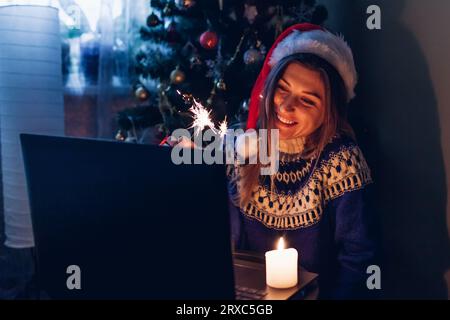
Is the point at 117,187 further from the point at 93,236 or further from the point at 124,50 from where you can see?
the point at 124,50

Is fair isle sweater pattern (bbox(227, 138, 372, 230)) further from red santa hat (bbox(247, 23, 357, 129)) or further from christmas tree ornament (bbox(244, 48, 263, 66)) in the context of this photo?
christmas tree ornament (bbox(244, 48, 263, 66))

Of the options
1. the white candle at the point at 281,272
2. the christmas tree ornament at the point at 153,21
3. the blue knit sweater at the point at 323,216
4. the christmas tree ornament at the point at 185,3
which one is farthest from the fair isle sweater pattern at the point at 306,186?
the christmas tree ornament at the point at 153,21

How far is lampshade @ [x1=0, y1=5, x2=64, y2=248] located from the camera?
5.42 ft

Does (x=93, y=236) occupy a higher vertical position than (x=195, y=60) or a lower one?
lower

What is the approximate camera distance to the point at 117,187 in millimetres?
603

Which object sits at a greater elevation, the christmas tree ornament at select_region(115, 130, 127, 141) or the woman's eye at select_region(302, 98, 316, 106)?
the woman's eye at select_region(302, 98, 316, 106)

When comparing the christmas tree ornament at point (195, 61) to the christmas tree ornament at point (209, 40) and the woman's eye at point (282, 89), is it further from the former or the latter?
the woman's eye at point (282, 89)

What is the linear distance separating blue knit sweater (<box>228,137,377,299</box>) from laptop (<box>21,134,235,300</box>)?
2.24 ft

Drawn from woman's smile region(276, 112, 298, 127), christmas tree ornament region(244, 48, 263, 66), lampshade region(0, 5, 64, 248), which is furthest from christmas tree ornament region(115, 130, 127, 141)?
woman's smile region(276, 112, 298, 127)

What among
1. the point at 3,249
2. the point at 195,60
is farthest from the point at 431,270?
the point at 3,249

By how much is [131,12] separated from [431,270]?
1.81 m

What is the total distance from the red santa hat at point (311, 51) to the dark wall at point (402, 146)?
270 mm

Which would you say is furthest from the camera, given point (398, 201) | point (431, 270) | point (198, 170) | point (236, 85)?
point (236, 85)

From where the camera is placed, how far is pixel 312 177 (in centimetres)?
128
